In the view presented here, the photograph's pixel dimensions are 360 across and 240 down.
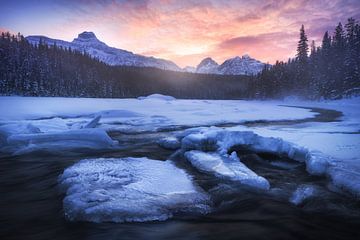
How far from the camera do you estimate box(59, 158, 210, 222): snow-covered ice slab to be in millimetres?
5156

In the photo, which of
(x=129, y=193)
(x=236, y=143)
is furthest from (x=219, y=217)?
(x=236, y=143)

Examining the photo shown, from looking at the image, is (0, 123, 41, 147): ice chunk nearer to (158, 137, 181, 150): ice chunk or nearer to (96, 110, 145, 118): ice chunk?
(158, 137, 181, 150): ice chunk

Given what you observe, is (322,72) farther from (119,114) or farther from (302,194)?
(302,194)

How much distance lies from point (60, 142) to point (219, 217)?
876 cm

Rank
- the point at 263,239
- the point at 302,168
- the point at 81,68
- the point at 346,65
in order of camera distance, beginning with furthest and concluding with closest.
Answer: the point at 81,68 → the point at 346,65 → the point at 302,168 → the point at 263,239

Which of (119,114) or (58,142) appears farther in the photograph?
(119,114)

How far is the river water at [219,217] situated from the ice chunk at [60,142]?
3.11 metres

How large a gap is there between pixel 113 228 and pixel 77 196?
133 centimetres

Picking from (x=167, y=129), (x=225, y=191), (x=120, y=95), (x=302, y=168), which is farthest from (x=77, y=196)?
(x=120, y=95)

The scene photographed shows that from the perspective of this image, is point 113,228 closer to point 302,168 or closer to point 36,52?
point 302,168

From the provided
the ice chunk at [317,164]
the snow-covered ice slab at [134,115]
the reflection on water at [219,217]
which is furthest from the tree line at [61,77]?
the ice chunk at [317,164]

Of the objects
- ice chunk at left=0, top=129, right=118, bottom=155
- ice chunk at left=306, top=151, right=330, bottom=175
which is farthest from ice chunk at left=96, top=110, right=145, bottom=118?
ice chunk at left=306, top=151, right=330, bottom=175

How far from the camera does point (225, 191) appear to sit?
6.55 meters

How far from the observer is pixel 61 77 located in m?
87.6
